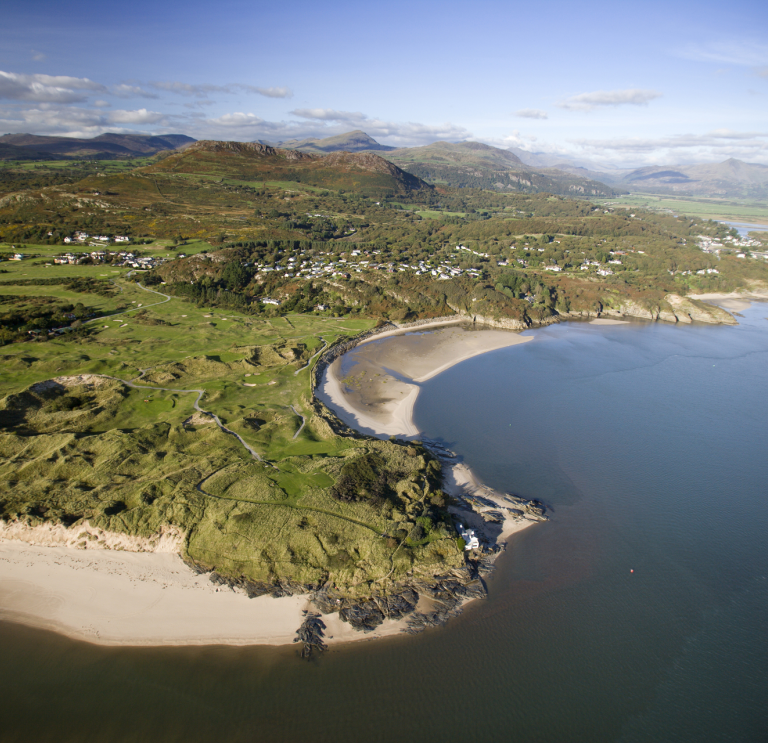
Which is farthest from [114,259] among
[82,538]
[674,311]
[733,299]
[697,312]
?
[733,299]

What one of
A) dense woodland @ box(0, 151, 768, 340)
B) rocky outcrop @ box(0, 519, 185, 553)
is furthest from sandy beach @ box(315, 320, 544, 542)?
rocky outcrop @ box(0, 519, 185, 553)

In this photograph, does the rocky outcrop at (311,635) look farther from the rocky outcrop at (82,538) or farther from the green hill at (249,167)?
the green hill at (249,167)

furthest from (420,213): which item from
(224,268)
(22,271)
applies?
(22,271)

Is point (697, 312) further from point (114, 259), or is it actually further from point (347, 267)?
point (114, 259)

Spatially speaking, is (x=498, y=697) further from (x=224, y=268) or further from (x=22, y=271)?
(x=22, y=271)

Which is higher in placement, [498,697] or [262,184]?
[262,184]
